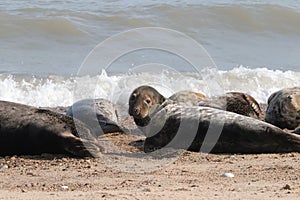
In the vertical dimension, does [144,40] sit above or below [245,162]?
below

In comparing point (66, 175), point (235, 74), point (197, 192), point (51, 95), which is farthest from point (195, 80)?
point (197, 192)

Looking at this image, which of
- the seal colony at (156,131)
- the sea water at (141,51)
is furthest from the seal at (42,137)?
the sea water at (141,51)

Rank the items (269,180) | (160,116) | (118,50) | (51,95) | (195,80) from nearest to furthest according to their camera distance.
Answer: (269,180) < (160,116) < (51,95) < (195,80) < (118,50)

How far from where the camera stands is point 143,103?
322 inches

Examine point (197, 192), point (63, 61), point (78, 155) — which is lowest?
point (63, 61)

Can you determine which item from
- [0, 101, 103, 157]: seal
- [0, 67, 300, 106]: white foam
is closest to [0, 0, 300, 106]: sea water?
[0, 67, 300, 106]: white foam

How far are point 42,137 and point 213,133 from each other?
1.79 metres

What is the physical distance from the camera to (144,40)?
17.0 metres

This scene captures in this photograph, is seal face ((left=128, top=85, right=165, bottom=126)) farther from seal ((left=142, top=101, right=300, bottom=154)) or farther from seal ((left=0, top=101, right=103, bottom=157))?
seal ((left=0, top=101, right=103, bottom=157))

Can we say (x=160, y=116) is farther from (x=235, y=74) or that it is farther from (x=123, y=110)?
(x=235, y=74)

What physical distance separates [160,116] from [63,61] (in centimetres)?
754

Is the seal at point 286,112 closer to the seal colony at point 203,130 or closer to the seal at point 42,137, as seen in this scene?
the seal colony at point 203,130

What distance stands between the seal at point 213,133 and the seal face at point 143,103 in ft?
0.75

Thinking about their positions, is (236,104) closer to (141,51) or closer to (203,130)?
(203,130)
